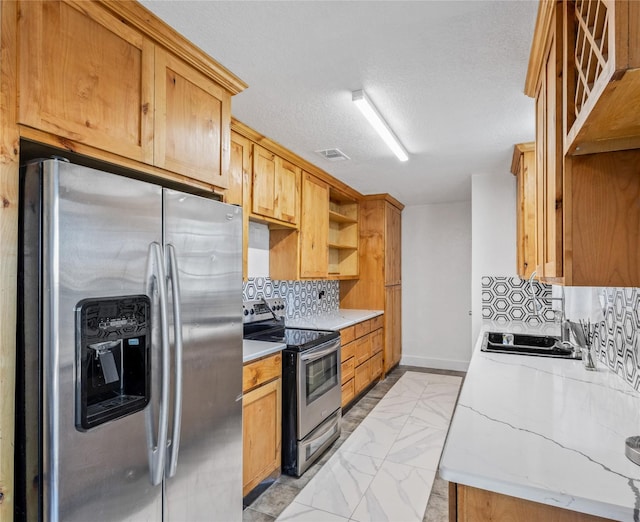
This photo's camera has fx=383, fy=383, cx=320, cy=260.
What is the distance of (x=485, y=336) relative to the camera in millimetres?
2896

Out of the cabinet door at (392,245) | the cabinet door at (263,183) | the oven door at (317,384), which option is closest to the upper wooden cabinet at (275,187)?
the cabinet door at (263,183)

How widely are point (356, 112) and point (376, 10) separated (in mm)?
881

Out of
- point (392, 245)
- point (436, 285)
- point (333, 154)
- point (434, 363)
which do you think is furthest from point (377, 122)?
point (434, 363)

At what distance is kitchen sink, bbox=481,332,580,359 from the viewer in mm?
2400

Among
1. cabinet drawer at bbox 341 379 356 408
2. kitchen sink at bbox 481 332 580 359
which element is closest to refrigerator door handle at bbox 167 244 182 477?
kitchen sink at bbox 481 332 580 359

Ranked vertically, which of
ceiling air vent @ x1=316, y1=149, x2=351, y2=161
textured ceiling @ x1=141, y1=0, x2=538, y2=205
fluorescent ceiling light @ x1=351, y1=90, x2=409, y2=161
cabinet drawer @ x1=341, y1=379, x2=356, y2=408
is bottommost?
cabinet drawer @ x1=341, y1=379, x2=356, y2=408

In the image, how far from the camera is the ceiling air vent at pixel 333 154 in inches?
122

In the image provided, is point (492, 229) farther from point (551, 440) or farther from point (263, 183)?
point (551, 440)

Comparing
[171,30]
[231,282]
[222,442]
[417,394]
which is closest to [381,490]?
[222,442]

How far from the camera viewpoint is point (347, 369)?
147 inches

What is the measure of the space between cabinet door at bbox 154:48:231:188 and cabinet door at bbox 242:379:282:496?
49.4 inches

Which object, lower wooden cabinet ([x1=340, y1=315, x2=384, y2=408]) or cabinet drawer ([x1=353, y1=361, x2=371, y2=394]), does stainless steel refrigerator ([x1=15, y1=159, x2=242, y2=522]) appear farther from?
cabinet drawer ([x1=353, y1=361, x2=371, y2=394])

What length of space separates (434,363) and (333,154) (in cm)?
368

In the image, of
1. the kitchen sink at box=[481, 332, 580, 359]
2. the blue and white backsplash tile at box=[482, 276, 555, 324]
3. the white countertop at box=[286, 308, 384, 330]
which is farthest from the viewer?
the blue and white backsplash tile at box=[482, 276, 555, 324]
